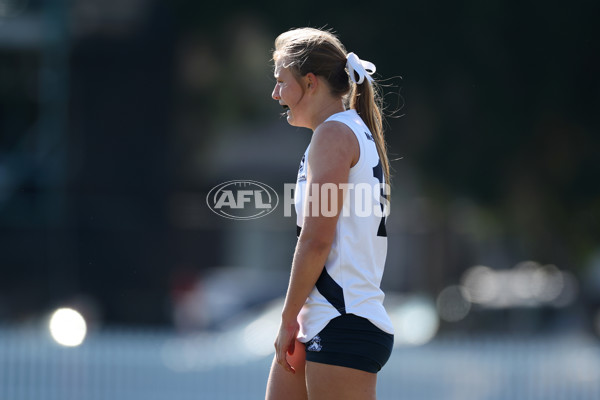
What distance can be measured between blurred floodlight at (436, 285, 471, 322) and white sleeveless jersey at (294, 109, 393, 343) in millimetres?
11327

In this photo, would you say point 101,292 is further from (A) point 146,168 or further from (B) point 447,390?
(B) point 447,390

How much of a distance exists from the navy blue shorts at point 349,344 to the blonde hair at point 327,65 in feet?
1.73

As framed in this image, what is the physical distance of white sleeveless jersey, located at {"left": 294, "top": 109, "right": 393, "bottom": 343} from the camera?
237cm

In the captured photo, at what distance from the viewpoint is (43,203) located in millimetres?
17766

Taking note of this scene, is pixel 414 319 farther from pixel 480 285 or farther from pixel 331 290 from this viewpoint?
pixel 331 290

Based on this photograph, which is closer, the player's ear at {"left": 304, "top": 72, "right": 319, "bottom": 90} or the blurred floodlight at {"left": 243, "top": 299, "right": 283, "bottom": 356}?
the player's ear at {"left": 304, "top": 72, "right": 319, "bottom": 90}

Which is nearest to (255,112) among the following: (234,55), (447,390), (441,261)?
(234,55)

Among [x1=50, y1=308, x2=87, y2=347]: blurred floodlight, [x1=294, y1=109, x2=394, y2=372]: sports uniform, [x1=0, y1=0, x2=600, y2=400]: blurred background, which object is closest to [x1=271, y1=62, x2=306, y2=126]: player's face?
[x1=294, y1=109, x2=394, y2=372]: sports uniform

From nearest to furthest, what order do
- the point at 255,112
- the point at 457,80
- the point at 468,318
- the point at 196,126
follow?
the point at 457,80, the point at 468,318, the point at 255,112, the point at 196,126

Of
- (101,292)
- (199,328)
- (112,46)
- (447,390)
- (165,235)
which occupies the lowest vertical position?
(447,390)

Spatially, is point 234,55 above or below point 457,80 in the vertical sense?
above

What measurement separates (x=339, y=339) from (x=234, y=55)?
45.2 ft

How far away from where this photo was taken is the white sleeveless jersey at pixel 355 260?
7.76 ft

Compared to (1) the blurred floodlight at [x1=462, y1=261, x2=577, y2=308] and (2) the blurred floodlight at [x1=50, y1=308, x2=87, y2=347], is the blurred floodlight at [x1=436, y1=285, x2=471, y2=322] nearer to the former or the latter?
(1) the blurred floodlight at [x1=462, y1=261, x2=577, y2=308]
